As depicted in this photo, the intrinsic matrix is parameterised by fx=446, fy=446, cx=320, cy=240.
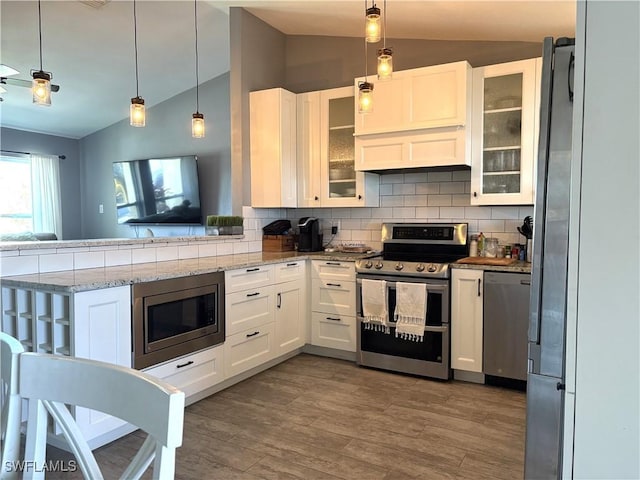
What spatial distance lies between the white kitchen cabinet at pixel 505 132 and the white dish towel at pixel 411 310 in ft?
2.74

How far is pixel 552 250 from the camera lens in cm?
145

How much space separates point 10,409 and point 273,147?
10.8 ft

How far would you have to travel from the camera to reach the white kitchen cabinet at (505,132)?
3207 mm

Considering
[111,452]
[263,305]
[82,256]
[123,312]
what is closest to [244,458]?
[111,452]

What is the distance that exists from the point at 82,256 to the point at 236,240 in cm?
142

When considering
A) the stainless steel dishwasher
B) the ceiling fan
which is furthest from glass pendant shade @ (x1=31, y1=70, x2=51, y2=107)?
the stainless steel dishwasher

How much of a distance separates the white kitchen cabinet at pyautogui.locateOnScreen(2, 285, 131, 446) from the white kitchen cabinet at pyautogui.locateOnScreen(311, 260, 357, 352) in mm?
1778

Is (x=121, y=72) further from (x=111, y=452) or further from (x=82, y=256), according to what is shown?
(x=111, y=452)

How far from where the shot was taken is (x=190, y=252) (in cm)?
347

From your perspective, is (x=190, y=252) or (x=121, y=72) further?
(x=121, y=72)

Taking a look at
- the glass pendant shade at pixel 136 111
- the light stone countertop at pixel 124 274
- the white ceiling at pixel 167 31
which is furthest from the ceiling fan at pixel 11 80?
the light stone countertop at pixel 124 274

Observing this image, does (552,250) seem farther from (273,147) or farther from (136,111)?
(273,147)

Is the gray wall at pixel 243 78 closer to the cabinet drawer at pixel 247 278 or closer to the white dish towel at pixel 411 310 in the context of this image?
the cabinet drawer at pixel 247 278

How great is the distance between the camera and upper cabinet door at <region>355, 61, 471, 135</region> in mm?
3346
